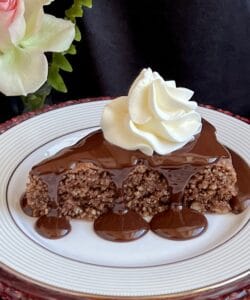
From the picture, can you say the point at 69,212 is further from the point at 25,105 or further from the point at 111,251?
the point at 25,105

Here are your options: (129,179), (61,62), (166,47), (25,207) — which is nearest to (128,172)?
(129,179)

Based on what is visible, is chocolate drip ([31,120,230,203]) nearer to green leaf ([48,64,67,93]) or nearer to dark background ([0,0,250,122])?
green leaf ([48,64,67,93])

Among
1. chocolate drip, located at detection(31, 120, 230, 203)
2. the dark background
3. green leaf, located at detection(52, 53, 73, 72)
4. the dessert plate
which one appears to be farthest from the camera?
the dark background

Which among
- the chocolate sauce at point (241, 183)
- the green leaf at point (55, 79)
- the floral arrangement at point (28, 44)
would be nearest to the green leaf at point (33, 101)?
the green leaf at point (55, 79)

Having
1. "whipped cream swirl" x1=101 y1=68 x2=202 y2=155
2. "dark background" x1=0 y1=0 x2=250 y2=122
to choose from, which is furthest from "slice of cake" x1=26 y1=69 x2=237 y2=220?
"dark background" x1=0 y1=0 x2=250 y2=122

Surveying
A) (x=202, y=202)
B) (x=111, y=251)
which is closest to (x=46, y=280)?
(x=111, y=251)

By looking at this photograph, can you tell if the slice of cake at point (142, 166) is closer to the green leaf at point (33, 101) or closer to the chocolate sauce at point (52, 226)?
the chocolate sauce at point (52, 226)
